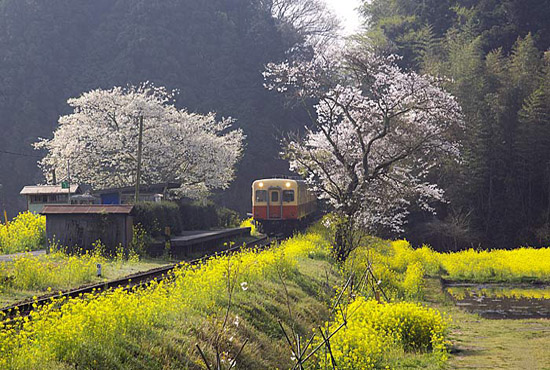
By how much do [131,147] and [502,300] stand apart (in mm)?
20670

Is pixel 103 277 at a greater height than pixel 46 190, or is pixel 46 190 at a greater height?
pixel 46 190

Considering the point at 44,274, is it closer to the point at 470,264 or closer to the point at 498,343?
the point at 498,343

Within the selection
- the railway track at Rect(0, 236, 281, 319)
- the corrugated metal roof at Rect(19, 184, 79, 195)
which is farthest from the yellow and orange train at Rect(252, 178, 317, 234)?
the railway track at Rect(0, 236, 281, 319)

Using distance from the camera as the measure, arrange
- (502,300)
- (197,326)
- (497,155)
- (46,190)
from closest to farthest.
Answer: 1. (197,326)
2. (502,300)
3. (46,190)
4. (497,155)

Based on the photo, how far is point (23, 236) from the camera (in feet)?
62.6

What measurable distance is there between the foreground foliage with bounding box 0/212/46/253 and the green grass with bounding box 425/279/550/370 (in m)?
12.2

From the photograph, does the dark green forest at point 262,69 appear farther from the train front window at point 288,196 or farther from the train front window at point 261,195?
the train front window at point 261,195

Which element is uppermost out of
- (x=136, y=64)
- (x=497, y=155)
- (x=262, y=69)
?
(x=262, y=69)

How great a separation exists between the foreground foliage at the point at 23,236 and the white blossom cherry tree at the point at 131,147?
1228cm

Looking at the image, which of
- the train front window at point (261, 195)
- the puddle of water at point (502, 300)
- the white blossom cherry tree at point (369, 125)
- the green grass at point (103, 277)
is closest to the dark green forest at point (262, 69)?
the train front window at point (261, 195)

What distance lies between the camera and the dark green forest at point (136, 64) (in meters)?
47.4

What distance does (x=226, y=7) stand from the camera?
55.2 metres

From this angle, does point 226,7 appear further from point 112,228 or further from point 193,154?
point 112,228

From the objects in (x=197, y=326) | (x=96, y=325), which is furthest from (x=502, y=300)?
(x=96, y=325)
